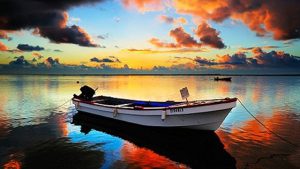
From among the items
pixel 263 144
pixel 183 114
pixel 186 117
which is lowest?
pixel 263 144

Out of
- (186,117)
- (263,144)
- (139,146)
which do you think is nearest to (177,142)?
(186,117)

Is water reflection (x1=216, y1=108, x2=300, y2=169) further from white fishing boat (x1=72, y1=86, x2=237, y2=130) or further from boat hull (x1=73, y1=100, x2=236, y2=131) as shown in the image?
white fishing boat (x1=72, y1=86, x2=237, y2=130)

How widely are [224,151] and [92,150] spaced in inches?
291

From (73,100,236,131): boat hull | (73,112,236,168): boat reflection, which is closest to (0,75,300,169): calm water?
(73,112,236,168): boat reflection

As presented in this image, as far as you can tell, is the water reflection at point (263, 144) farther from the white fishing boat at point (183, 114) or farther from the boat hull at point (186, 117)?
the white fishing boat at point (183, 114)

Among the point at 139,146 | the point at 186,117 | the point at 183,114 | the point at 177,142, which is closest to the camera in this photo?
the point at 139,146

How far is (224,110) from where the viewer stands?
16688mm

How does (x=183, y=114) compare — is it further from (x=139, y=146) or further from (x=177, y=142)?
(x=139, y=146)

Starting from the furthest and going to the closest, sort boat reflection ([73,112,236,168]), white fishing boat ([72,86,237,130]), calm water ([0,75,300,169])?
white fishing boat ([72,86,237,130]) < boat reflection ([73,112,236,168]) < calm water ([0,75,300,169])

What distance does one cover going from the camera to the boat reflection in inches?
532

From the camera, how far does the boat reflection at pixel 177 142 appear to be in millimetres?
13501

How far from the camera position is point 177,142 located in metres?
16.7

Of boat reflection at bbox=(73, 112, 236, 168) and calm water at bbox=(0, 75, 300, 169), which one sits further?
boat reflection at bbox=(73, 112, 236, 168)

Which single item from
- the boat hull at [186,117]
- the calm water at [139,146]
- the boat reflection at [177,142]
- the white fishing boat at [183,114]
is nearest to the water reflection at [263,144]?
the calm water at [139,146]
